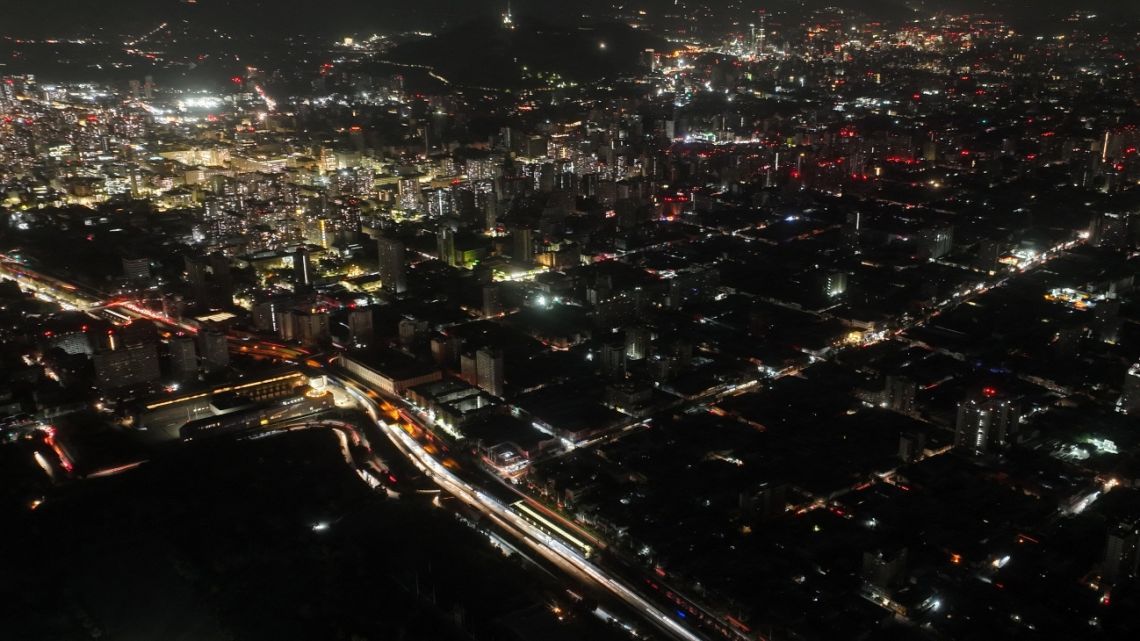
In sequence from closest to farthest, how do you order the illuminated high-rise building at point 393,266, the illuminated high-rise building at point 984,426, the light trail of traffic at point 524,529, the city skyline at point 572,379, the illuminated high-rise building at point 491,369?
1. the light trail of traffic at point 524,529
2. the city skyline at point 572,379
3. the illuminated high-rise building at point 984,426
4. the illuminated high-rise building at point 491,369
5. the illuminated high-rise building at point 393,266

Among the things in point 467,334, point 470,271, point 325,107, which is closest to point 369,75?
point 325,107

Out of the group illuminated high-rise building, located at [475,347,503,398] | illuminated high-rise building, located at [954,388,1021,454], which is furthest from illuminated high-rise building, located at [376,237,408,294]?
illuminated high-rise building, located at [954,388,1021,454]

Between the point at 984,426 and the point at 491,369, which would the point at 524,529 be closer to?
the point at 491,369

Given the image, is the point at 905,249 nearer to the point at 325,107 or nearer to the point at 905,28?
the point at 325,107

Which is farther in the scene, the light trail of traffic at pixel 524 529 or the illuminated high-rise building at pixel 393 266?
the illuminated high-rise building at pixel 393 266

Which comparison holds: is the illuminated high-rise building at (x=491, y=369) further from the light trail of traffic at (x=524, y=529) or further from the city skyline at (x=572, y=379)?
the light trail of traffic at (x=524, y=529)

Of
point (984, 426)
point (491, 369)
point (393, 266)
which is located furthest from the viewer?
point (393, 266)

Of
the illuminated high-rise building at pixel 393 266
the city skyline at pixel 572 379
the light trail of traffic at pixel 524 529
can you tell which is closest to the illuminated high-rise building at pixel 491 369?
the city skyline at pixel 572 379

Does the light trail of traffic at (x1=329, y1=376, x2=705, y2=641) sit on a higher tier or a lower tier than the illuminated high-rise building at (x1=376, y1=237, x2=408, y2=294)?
lower

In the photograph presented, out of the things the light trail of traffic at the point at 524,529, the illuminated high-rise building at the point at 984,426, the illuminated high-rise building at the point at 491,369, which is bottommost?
the light trail of traffic at the point at 524,529

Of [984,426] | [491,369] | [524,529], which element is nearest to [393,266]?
[491,369]

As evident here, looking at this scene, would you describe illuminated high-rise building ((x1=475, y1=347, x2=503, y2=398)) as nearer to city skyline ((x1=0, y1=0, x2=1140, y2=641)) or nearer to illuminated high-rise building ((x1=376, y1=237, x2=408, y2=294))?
city skyline ((x1=0, y1=0, x2=1140, y2=641))

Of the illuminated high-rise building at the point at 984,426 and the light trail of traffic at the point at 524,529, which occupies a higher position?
the illuminated high-rise building at the point at 984,426
